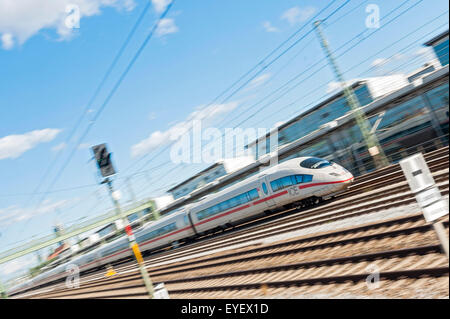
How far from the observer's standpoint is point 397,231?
9.51 m

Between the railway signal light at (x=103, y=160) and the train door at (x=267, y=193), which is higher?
the railway signal light at (x=103, y=160)

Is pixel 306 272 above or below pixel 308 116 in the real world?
below

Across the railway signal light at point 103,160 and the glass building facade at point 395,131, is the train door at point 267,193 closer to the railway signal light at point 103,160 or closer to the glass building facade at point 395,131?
the glass building facade at point 395,131

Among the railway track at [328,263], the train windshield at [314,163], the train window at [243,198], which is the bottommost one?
the railway track at [328,263]

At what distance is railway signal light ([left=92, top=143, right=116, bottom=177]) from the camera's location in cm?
1210

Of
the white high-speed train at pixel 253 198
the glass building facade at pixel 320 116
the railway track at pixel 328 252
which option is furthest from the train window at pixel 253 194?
the glass building facade at pixel 320 116

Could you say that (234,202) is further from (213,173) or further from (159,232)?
(213,173)

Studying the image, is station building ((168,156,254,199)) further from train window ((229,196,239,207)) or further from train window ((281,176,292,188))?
train window ((281,176,292,188))

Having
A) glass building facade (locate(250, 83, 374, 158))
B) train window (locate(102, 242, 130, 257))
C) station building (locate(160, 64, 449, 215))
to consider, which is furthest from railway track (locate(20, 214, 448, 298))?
glass building facade (locate(250, 83, 374, 158))

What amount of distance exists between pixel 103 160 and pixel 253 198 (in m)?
10.8

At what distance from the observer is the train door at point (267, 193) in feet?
66.5
